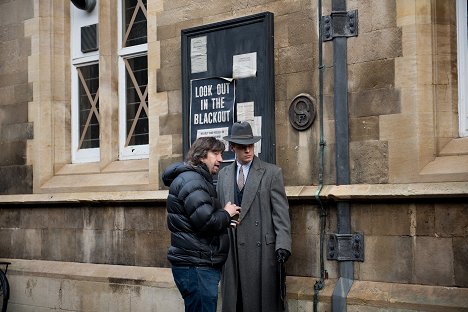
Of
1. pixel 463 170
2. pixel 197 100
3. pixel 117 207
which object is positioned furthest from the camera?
pixel 117 207

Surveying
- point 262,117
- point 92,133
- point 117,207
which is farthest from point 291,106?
point 92,133

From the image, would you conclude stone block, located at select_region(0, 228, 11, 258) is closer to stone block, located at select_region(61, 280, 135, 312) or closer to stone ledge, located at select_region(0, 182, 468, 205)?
stone block, located at select_region(61, 280, 135, 312)

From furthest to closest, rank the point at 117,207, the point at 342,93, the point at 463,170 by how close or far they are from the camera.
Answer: the point at 117,207
the point at 342,93
the point at 463,170

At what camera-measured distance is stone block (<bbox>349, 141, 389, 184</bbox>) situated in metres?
7.84

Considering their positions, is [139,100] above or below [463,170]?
above

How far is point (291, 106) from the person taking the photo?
8484 millimetres

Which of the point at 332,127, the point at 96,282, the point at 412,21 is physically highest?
the point at 412,21

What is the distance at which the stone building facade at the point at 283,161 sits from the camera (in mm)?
7609

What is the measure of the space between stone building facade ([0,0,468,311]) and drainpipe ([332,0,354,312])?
0.15 feet

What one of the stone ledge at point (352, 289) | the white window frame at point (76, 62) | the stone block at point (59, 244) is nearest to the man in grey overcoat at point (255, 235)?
the stone ledge at point (352, 289)

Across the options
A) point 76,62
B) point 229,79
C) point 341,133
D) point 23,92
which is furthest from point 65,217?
point 341,133

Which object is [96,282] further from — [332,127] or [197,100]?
[332,127]

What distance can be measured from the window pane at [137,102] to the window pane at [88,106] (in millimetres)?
576

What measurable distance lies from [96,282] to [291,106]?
128 inches
